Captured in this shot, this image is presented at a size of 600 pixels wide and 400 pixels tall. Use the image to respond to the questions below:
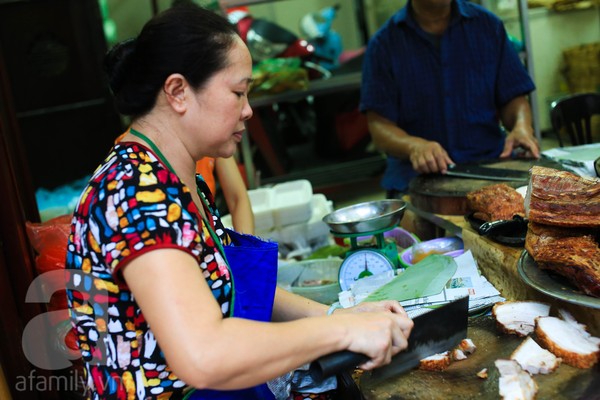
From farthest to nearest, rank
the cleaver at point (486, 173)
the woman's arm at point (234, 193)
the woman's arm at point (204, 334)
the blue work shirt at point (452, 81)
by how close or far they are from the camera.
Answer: the blue work shirt at point (452, 81) → the woman's arm at point (234, 193) → the cleaver at point (486, 173) → the woman's arm at point (204, 334)

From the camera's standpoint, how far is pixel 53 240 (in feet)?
8.48

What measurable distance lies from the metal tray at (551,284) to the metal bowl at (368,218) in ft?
1.62

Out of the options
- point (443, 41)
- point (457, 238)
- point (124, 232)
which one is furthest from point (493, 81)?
point (124, 232)

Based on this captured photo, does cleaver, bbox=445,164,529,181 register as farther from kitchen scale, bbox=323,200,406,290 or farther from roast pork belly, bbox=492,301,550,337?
roast pork belly, bbox=492,301,550,337

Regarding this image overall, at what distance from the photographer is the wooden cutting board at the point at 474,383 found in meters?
1.30

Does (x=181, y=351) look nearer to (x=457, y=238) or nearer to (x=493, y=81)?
(x=457, y=238)

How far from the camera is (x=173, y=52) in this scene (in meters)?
1.41

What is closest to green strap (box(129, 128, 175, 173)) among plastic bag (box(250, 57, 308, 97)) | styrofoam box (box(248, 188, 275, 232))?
styrofoam box (box(248, 188, 275, 232))

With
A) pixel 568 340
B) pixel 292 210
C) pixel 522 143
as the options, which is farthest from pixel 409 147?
pixel 568 340

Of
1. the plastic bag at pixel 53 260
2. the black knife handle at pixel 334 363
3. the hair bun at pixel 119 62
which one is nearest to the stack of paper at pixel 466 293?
the black knife handle at pixel 334 363

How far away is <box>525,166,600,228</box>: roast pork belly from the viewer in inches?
61.3

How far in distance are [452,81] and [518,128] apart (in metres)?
0.50

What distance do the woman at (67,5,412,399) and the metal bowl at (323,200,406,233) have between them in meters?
0.43

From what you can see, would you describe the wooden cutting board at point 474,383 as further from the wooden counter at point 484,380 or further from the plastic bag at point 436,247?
the plastic bag at point 436,247
